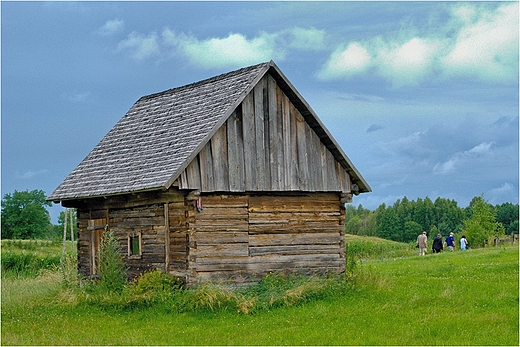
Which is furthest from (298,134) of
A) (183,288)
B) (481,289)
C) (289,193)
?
(481,289)

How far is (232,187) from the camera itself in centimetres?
2058

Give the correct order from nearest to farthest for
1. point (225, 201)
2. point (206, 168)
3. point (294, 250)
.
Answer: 1. point (206, 168)
2. point (225, 201)
3. point (294, 250)

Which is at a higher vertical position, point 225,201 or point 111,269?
point 225,201

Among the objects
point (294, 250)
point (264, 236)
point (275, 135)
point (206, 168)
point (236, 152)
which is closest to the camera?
point (206, 168)

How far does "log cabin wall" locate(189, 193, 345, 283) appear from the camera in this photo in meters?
20.4

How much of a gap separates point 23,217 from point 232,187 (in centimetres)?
6326

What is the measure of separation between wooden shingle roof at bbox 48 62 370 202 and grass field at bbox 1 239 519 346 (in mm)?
3252

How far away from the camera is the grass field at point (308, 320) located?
53.2ft

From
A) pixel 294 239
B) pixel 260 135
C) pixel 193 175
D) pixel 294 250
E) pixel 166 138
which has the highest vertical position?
pixel 166 138

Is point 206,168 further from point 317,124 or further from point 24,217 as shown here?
point 24,217

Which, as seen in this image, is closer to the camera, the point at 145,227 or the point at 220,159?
the point at 220,159

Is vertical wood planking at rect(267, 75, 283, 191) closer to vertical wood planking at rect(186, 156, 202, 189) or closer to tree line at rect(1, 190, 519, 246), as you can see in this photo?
vertical wood planking at rect(186, 156, 202, 189)

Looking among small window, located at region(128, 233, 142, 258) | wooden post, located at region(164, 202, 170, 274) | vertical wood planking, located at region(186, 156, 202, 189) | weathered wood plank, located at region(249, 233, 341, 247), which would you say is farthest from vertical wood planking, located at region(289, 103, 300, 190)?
small window, located at region(128, 233, 142, 258)

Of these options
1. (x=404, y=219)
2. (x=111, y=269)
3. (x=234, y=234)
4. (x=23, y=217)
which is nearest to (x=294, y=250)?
(x=234, y=234)
